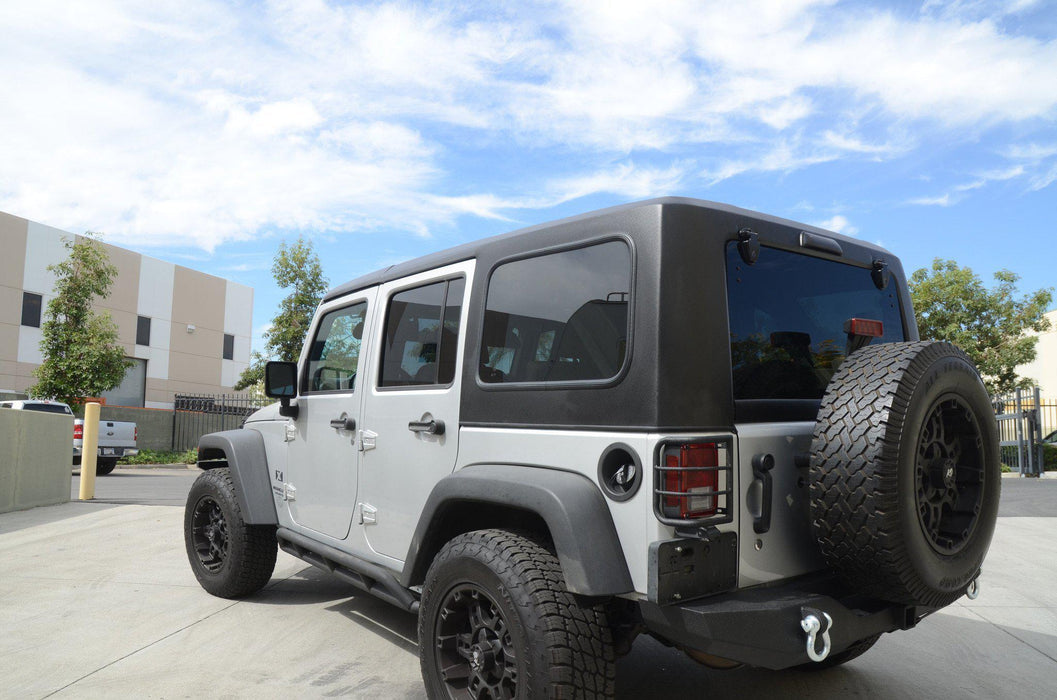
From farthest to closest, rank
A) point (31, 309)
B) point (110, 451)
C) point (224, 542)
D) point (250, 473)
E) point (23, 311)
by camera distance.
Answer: point (31, 309)
point (23, 311)
point (110, 451)
point (224, 542)
point (250, 473)

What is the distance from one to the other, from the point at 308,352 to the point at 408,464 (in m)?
1.56

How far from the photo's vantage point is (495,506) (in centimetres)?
296

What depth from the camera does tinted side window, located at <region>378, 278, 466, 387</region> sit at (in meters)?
3.38

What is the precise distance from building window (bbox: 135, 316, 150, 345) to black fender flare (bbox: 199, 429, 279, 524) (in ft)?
113

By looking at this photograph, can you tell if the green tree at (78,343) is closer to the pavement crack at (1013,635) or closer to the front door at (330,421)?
the front door at (330,421)

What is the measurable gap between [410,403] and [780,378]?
5.48 ft

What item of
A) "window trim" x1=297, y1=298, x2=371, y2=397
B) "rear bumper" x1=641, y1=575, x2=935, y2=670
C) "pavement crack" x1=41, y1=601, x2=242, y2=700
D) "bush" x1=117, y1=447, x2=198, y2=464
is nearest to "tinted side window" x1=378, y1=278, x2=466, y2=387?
"window trim" x1=297, y1=298, x2=371, y2=397

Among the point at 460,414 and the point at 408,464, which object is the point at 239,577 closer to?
the point at 408,464

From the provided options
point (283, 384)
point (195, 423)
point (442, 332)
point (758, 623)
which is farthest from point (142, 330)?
point (758, 623)

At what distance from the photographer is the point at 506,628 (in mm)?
2541

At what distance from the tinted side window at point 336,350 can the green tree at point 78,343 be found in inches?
741

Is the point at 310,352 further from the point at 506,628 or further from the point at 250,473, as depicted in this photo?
the point at 506,628

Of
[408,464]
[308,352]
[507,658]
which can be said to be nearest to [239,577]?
[308,352]

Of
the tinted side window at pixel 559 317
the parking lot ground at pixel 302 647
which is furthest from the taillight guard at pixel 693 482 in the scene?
the parking lot ground at pixel 302 647
